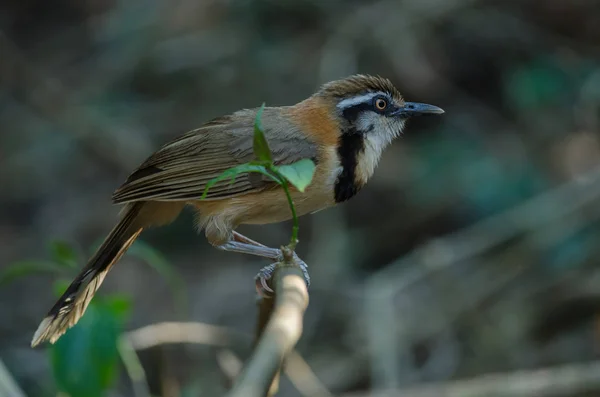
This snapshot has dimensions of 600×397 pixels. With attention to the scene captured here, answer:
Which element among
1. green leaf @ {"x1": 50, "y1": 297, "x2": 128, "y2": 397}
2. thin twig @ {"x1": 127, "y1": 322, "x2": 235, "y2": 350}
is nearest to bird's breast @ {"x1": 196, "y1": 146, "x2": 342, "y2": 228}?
green leaf @ {"x1": 50, "y1": 297, "x2": 128, "y2": 397}

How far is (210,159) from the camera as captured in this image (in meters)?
4.11

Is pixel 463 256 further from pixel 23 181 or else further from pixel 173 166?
pixel 23 181

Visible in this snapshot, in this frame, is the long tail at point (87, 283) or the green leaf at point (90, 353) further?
the long tail at point (87, 283)

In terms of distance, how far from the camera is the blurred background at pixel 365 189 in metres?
6.80

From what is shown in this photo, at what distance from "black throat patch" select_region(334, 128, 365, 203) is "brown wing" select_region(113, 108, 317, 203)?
0.44 ft

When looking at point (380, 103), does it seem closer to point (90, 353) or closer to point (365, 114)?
point (365, 114)

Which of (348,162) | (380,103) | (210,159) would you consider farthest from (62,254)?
(380,103)

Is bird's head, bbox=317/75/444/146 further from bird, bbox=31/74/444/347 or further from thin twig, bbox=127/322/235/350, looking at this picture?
thin twig, bbox=127/322/235/350

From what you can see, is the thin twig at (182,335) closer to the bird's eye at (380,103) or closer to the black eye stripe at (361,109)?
the black eye stripe at (361,109)

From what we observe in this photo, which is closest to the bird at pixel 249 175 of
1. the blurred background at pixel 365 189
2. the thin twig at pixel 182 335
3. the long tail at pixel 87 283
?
the long tail at pixel 87 283

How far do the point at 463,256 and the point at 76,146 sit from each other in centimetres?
416

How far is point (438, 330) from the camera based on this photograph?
272 inches

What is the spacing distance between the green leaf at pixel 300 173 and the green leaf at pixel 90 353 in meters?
1.40

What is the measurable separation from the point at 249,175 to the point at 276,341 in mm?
1853
